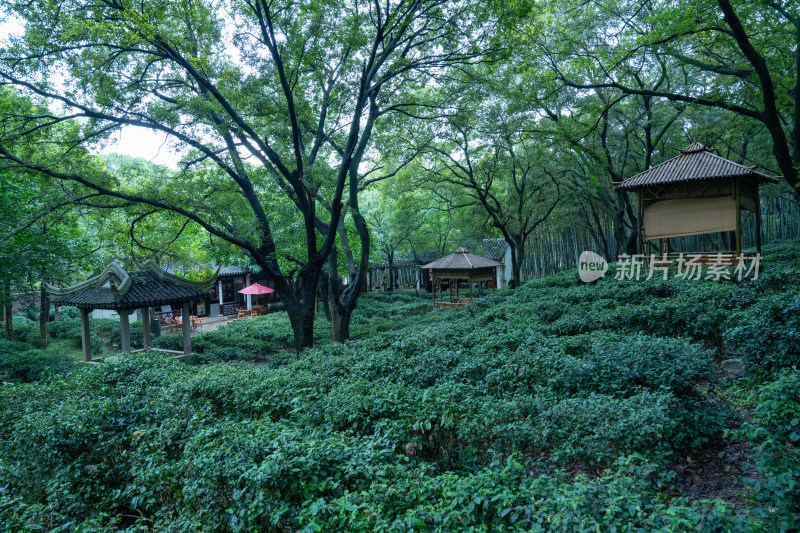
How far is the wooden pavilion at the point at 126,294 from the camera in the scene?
1291 cm

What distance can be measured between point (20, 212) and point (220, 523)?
11565 mm

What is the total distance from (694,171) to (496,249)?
22104 millimetres

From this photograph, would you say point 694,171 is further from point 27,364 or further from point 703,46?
point 27,364

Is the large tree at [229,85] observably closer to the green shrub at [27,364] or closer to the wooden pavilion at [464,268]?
the green shrub at [27,364]

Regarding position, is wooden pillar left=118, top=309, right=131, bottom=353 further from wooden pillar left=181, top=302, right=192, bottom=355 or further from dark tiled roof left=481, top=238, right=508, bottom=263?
dark tiled roof left=481, top=238, right=508, bottom=263

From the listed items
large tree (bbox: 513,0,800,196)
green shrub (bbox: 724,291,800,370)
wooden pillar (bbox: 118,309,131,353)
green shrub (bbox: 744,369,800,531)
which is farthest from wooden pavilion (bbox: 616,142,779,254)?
wooden pillar (bbox: 118,309,131,353)

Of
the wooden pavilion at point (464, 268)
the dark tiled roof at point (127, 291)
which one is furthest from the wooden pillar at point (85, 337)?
the wooden pavilion at point (464, 268)

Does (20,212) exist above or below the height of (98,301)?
above

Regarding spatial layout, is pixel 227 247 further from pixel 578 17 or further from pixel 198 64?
pixel 578 17

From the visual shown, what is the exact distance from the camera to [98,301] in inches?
504

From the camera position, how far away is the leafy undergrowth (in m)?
2.73

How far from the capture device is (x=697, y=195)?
12.5 m

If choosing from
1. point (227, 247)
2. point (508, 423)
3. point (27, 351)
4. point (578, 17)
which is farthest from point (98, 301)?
point (578, 17)

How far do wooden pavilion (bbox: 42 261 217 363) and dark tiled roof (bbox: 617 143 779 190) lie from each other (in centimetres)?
1343
